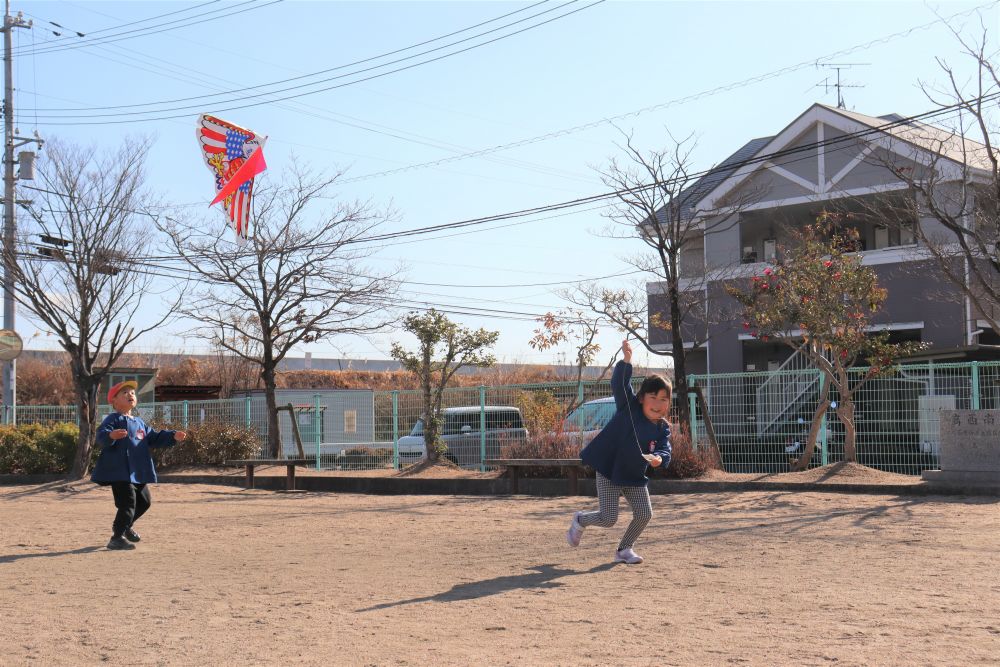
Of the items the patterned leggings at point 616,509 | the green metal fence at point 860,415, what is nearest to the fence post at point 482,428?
the green metal fence at point 860,415

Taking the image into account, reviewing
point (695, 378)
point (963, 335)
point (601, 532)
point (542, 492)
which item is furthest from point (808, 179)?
point (601, 532)

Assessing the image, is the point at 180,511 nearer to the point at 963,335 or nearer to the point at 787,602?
the point at 787,602

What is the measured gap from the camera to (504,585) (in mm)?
6664

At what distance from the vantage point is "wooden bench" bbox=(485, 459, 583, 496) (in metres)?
14.1

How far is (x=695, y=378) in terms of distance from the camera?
1520cm

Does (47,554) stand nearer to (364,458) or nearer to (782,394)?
(364,458)

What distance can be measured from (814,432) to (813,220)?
38.5ft

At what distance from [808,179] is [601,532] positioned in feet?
57.7

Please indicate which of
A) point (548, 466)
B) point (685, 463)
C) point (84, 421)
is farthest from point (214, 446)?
point (685, 463)

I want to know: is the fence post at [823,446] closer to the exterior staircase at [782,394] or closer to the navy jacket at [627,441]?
the exterior staircase at [782,394]

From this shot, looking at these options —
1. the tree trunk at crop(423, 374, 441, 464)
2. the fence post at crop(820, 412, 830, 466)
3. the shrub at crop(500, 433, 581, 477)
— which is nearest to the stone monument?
the fence post at crop(820, 412, 830, 466)

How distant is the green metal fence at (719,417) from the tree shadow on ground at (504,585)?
7.59 m

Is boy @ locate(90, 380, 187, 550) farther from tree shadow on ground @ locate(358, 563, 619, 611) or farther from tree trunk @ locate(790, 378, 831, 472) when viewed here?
tree trunk @ locate(790, 378, 831, 472)

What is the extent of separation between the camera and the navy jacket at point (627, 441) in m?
7.42
